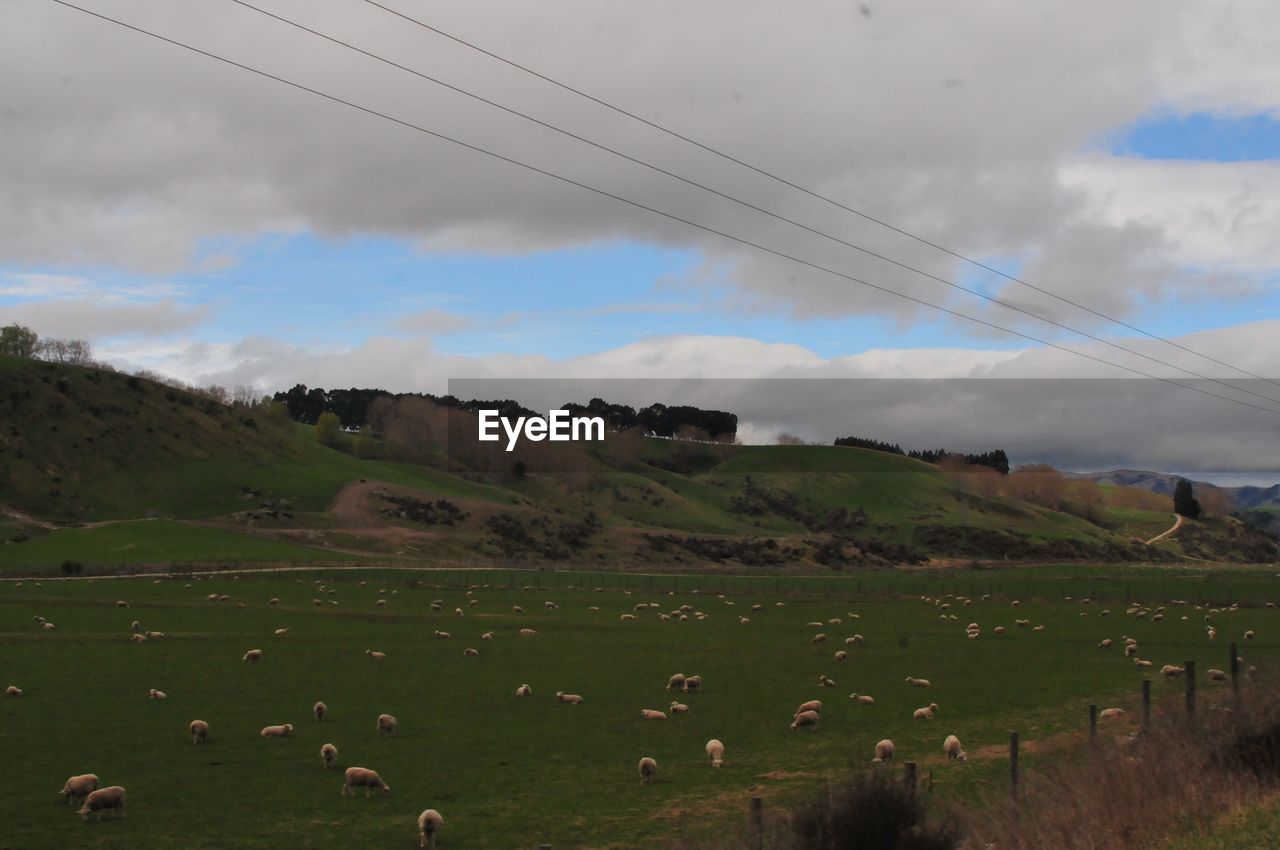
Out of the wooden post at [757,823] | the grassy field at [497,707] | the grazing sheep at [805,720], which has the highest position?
the wooden post at [757,823]

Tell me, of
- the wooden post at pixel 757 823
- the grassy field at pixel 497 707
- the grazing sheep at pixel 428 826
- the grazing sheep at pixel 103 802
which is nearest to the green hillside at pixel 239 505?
the grassy field at pixel 497 707

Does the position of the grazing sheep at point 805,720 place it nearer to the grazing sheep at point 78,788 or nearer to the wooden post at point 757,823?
the wooden post at point 757,823

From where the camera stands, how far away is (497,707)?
31453 millimetres

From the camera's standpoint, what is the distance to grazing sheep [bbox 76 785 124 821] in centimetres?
1922

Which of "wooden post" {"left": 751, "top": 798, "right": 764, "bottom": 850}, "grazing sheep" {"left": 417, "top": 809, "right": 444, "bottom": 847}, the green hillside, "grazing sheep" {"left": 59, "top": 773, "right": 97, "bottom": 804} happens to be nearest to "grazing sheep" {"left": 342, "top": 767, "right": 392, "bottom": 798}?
"grazing sheep" {"left": 417, "top": 809, "right": 444, "bottom": 847}

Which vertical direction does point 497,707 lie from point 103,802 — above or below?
below

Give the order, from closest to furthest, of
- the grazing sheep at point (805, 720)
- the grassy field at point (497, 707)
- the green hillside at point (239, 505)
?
1. the grassy field at point (497, 707)
2. the grazing sheep at point (805, 720)
3. the green hillside at point (239, 505)

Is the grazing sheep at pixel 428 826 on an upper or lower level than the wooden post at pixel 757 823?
lower

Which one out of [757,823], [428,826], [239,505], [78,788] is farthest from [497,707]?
[239,505]

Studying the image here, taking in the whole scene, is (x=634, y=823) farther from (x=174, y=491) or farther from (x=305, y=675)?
(x=174, y=491)

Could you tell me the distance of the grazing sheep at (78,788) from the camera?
795 inches

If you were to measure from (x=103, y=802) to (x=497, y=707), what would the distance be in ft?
43.3

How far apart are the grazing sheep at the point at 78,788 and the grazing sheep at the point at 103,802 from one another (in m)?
0.63

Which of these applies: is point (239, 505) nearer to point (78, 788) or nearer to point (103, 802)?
point (78, 788)
